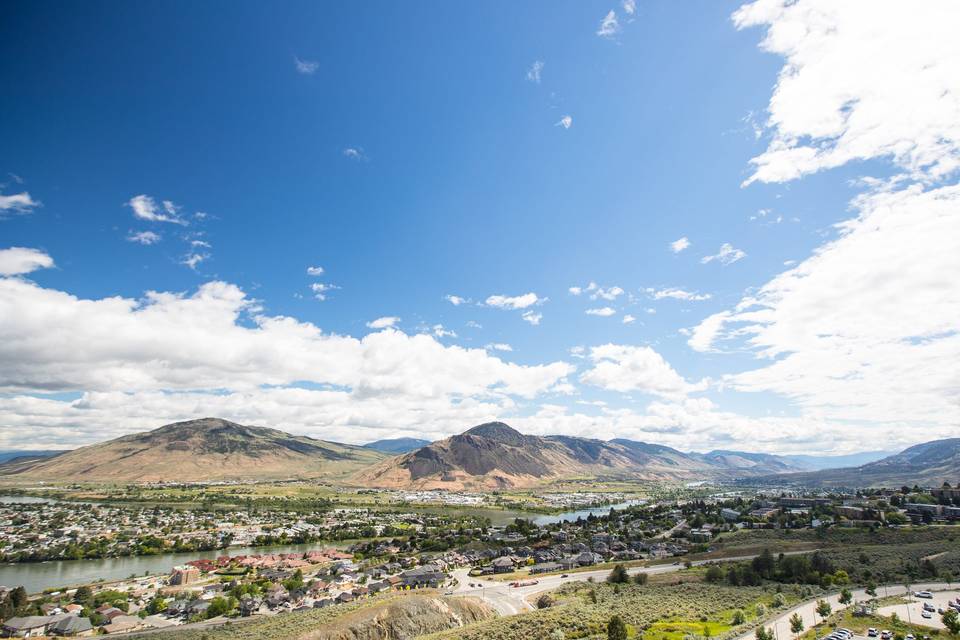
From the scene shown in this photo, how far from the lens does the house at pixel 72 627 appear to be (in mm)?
47062

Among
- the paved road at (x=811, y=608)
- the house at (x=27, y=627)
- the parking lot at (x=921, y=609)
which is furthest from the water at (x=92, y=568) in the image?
the parking lot at (x=921, y=609)

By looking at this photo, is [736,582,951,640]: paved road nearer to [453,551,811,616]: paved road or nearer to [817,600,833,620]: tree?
[817,600,833,620]: tree

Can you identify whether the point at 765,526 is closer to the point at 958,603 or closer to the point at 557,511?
the point at 958,603

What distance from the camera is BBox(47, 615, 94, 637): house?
154ft

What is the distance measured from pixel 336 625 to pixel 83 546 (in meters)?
80.7

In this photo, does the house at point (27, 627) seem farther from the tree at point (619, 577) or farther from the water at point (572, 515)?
the water at point (572, 515)

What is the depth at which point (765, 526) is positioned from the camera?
8812 centimetres

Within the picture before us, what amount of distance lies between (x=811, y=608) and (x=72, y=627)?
68.1 metres

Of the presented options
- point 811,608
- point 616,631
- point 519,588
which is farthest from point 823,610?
point 519,588

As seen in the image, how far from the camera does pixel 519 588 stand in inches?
2324

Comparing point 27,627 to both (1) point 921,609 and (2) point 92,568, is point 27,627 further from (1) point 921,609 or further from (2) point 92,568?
(1) point 921,609

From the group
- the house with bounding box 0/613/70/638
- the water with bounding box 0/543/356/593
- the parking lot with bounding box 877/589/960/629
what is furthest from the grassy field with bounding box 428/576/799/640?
the water with bounding box 0/543/356/593

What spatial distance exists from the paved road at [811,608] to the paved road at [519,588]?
18.1m

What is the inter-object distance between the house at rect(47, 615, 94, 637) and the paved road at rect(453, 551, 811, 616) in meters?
36.7
